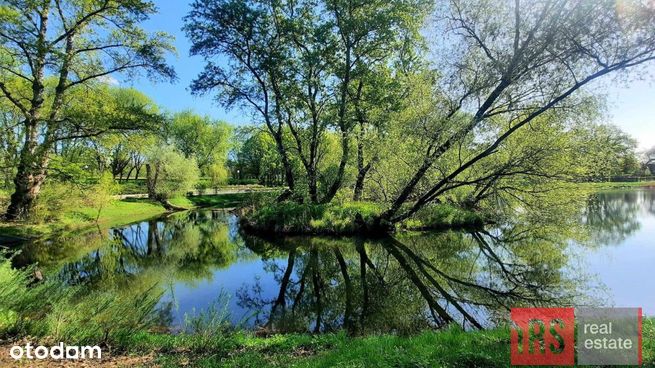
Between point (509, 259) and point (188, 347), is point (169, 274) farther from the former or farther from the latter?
point (509, 259)

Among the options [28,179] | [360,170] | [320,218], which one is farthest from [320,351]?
[28,179]

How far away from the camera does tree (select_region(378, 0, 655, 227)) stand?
1106 centimetres

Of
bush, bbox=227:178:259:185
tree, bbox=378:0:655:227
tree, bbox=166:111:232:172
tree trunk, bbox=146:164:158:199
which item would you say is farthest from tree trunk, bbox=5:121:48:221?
bush, bbox=227:178:259:185

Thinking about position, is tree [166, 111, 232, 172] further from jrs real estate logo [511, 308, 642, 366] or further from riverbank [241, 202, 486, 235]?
jrs real estate logo [511, 308, 642, 366]

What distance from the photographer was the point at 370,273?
503 inches

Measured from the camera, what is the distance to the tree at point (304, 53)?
20578 mm

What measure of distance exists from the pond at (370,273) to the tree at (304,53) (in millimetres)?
7436

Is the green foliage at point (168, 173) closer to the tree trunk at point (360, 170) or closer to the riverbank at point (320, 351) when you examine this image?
the tree trunk at point (360, 170)

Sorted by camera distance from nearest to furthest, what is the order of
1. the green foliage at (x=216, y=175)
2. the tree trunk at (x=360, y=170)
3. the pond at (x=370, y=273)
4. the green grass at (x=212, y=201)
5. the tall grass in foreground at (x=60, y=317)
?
the tall grass in foreground at (x=60, y=317)
the pond at (x=370, y=273)
the tree trunk at (x=360, y=170)
the green grass at (x=212, y=201)
the green foliage at (x=216, y=175)

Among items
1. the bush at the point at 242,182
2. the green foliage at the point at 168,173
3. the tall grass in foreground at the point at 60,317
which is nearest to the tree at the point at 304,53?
the tall grass in foreground at the point at 60,317

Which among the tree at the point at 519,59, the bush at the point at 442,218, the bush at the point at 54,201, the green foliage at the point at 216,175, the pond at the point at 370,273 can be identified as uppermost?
the tree at the point at 519,59

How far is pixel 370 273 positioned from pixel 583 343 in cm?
826

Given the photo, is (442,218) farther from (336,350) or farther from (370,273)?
(336,350)

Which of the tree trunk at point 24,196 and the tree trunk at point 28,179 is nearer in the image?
the tree trunk at point 28,179
